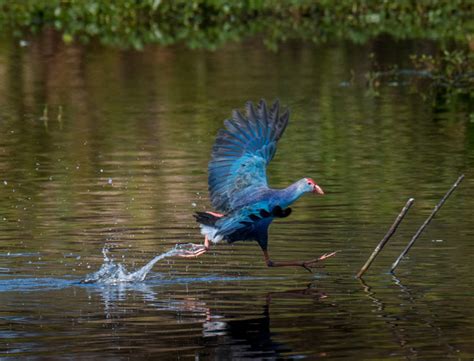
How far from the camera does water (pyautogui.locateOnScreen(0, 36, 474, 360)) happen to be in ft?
27.0

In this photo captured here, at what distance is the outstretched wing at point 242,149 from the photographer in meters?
9.77

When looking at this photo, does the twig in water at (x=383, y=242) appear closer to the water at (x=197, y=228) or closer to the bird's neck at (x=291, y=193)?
the water at (x=197, y=228)

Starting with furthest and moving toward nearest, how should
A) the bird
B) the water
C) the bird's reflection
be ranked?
the bird
the water
the bird's reflection

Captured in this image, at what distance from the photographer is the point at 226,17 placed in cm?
3238

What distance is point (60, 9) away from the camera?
104ft

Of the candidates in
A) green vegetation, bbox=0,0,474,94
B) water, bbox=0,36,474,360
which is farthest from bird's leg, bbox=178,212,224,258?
green vegetation, bbox=0,0,474,94

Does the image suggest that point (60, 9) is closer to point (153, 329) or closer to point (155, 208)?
point (155, 208)

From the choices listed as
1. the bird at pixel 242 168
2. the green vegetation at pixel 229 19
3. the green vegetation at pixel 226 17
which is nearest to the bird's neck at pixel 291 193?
the bird at pixel 242 168

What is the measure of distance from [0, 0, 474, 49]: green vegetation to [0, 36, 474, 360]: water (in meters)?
7.48

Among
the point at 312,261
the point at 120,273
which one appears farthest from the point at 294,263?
the point at 120,273

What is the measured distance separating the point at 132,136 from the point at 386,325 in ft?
29.0

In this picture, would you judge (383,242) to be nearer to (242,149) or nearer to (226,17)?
(242,149)

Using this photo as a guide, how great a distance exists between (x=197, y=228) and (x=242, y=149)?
1.82 metres

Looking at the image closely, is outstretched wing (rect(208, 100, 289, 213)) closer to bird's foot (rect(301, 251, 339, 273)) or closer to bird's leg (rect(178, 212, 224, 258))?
bird's leg (rect(178, 212, 224, 258))
